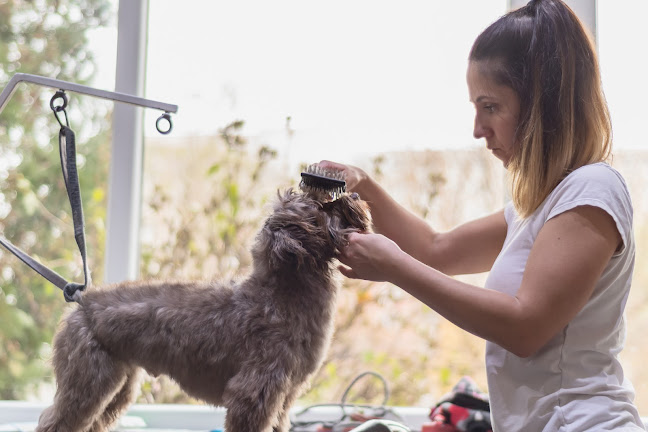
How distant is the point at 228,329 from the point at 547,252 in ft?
1.71

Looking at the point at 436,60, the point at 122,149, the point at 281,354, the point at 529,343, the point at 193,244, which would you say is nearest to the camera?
the point at 281,354

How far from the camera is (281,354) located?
2.65ft

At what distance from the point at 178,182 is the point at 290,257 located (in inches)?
46.9

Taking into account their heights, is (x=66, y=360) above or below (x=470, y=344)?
above

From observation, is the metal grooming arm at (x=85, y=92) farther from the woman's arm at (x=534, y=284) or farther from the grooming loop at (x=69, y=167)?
the woman's arm at (x=534, y=284)

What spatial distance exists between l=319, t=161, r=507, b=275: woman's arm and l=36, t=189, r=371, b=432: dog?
0.45 meters

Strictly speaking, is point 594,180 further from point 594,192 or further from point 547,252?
point 547,252

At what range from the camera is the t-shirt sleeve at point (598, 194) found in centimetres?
94

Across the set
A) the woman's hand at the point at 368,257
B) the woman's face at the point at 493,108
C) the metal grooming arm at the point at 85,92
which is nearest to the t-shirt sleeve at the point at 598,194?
the woman's face at the point at 493,108

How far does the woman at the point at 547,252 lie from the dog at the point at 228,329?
2.9 inches

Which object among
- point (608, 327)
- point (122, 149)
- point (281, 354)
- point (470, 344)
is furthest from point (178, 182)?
point (608, 327)

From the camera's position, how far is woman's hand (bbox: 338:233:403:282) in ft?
2.84

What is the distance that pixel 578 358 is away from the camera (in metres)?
1.00

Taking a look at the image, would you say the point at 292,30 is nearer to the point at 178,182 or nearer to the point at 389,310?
the point at 178,182
